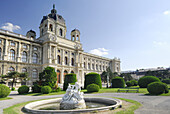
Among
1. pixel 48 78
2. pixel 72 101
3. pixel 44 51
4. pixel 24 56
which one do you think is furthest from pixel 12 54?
pixel 72 101

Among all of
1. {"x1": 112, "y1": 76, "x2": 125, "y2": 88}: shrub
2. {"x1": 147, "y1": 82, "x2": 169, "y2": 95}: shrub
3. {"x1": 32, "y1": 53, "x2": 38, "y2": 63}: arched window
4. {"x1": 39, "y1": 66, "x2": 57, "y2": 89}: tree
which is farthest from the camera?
{"x1": 32, "y1": 53, "x2": 38, "y2": 63}: arched window

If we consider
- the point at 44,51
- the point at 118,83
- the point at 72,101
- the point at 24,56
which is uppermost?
the point at 44,51

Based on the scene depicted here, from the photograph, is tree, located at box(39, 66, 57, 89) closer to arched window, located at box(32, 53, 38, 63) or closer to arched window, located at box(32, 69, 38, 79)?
arched window, located at box(32, 69, 38, 79)

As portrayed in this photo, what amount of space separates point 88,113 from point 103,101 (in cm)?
473

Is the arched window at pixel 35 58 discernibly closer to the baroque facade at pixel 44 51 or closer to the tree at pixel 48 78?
the baroque facade at pixel 44 51

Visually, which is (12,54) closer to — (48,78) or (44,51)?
(44,51)

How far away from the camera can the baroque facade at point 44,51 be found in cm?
3156

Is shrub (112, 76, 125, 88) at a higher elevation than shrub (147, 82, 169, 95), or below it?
below

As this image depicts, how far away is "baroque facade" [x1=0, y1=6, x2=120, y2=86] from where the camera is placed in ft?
104

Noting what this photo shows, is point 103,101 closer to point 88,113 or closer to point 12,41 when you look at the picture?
point 88,113

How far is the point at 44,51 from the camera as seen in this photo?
37688 mm

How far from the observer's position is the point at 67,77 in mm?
25031

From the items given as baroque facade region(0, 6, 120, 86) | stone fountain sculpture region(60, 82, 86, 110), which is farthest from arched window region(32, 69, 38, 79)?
stone fountain sculpture region(60, 82, 86, 110)

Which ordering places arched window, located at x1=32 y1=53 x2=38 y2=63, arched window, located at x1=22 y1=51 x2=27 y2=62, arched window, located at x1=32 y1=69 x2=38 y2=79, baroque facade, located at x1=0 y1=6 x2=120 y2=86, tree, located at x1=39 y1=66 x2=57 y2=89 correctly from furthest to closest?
arched window, located at x1=32 y1=53 x2=38 y2=63 → arched window, located at x1=32 y1=69 x2=38 y2=79 → arched window, located at x1=22 y1=51 x2=27 y2=62 → baroque facade, located at x1=0 y1=6 x2=120 y2=86 → tree, located at x1=39 y1=66 x2=57 y2=89
